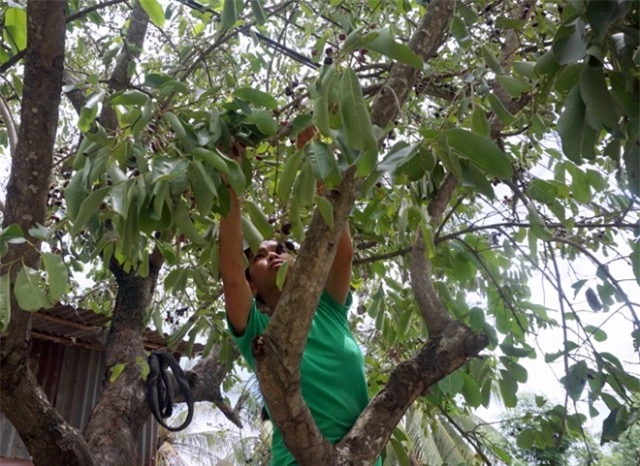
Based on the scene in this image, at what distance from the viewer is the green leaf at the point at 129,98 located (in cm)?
170

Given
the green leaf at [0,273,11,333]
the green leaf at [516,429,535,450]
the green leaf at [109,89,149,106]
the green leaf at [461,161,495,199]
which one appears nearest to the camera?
the green leaf at [461,161,495,199]

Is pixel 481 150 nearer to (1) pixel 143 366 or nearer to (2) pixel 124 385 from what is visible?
(1) pixel 143 366

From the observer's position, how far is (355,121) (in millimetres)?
1383

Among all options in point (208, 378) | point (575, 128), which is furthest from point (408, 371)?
point (208, 378)

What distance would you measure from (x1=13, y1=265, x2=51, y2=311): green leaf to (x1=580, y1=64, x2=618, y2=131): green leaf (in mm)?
1250

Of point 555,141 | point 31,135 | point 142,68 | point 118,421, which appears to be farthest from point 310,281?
point 142,68

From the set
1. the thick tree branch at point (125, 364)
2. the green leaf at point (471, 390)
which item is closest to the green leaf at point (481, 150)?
the green leaf at point (471, 390)

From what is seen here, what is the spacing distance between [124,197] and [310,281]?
468mm

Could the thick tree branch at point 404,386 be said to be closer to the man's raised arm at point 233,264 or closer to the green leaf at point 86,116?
the man's raised arm at point 233,264

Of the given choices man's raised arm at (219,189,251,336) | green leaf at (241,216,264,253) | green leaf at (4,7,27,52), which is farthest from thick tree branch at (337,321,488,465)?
green leaf at (4,7,27,52)

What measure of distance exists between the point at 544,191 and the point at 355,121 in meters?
1.00

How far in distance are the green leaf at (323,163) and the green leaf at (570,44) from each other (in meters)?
0.53

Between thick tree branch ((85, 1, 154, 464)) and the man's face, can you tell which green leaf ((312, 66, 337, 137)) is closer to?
the man's face

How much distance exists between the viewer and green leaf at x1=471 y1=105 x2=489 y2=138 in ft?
6.13
